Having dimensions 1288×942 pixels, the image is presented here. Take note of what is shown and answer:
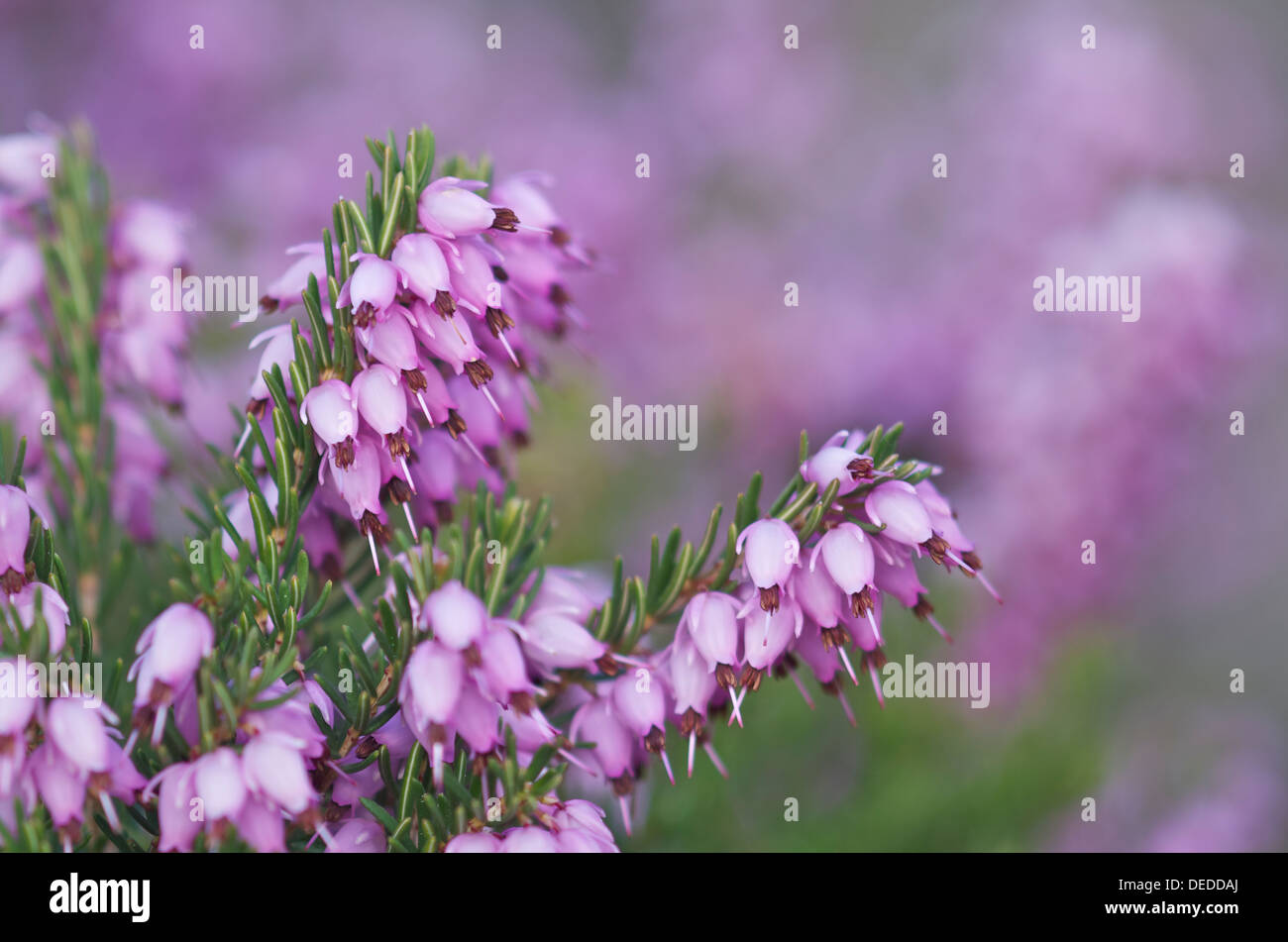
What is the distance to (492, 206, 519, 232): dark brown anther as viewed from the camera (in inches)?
26.9

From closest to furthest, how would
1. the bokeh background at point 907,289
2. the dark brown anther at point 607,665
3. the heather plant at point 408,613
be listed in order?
the heather plant at point 408,613 < the dark brown anther at point 607,665 < the bokeh background at point 907,289

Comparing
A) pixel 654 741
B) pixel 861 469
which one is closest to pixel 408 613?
pixel 654 741

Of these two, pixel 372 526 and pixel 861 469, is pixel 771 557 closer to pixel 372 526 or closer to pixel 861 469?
pixel 861 469

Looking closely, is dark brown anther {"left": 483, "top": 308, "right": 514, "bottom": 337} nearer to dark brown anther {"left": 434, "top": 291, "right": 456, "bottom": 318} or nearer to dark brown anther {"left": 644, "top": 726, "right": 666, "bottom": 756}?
dark brown anther {"left": 434, "top": 291, "right": 456, "bottom": 318}

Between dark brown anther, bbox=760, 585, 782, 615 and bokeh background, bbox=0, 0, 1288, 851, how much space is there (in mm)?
343

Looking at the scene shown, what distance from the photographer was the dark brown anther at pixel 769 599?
2.10 feet

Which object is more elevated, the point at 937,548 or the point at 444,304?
the point at 444,304

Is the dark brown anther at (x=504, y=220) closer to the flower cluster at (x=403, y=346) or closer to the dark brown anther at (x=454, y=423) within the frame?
the flower cluster at (x=403, y=346)

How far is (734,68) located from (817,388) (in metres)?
1.47

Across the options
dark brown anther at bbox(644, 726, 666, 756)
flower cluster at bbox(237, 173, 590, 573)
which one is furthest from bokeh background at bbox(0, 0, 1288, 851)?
Answer: dark brown anther at bbox(644, 726, 666, 756)

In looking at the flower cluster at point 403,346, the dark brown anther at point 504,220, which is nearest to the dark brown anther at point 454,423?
the flower cluster at point 403,346

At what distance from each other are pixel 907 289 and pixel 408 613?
83.6 inches

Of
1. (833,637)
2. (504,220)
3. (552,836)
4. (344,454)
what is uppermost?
(504,220)

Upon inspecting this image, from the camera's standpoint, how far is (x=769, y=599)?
642 mm
